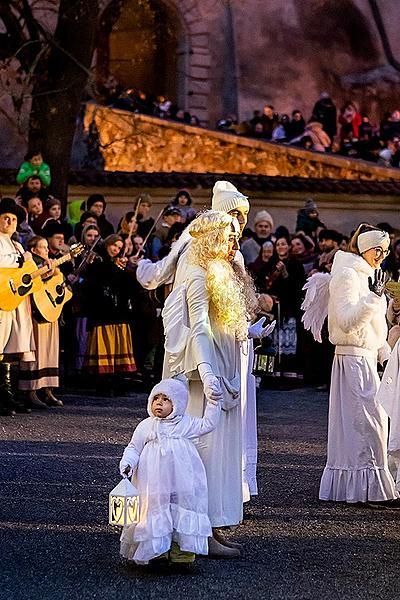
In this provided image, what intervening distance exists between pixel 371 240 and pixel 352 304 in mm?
445

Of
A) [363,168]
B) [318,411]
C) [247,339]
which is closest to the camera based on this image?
[247,339]

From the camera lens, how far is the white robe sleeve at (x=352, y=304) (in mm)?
10148

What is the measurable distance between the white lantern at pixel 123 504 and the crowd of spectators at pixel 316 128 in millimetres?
19844

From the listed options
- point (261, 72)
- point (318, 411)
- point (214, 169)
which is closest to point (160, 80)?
point (261, 72)

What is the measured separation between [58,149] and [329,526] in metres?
11.7

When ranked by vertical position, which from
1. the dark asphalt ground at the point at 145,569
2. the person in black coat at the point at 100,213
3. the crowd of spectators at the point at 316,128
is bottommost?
the dark asphalt ground at the point at 145,569

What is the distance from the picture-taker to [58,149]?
20.2m

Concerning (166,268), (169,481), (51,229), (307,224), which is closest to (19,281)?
(51,229)

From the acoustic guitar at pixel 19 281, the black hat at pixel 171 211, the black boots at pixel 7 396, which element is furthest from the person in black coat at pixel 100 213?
the black boots at pixel 7 396

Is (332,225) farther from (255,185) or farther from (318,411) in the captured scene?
(318,411)

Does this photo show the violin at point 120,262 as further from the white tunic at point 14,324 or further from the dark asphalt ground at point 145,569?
the dark asphalt ground at point 145,569

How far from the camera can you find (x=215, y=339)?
8.45 m

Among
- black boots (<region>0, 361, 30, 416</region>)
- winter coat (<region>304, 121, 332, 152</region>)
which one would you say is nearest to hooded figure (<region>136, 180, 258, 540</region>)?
black boots (<region>0, 361, 30, 416</region>)

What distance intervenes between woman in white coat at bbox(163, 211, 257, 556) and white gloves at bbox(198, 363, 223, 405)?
0.24ft
